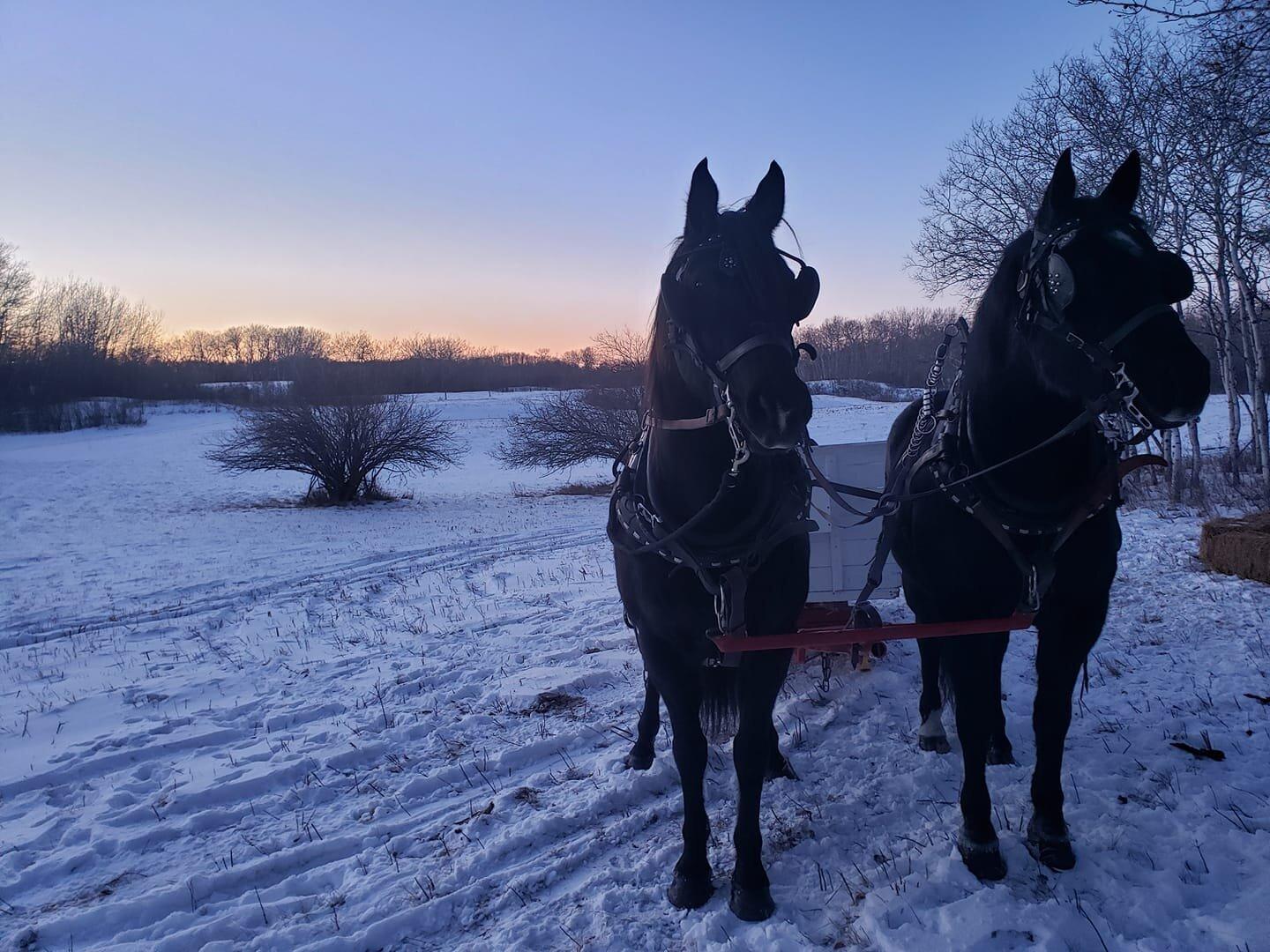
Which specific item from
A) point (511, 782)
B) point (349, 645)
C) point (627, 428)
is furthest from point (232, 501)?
point (511, 782)

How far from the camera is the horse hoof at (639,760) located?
371 centimetres

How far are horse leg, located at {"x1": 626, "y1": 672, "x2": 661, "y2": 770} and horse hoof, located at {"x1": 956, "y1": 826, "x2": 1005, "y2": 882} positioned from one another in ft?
5.54

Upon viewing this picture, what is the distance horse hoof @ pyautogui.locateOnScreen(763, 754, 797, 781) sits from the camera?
11.5 feet

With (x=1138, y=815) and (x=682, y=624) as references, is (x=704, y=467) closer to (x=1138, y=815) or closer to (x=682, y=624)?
(x=682, y=624)

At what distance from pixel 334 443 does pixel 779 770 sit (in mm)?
20539

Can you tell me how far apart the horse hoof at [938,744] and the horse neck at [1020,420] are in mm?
1823

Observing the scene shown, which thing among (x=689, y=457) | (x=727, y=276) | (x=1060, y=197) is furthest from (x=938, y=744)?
(x=727, y=276)

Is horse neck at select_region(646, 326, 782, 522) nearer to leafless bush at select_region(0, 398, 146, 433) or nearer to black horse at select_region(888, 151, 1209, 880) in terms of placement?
black horse at select_region(888, 151, 1209, 880)

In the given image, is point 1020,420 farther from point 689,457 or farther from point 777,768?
point 777,768

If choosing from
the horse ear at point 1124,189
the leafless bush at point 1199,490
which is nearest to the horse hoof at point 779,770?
→ the horse ear at point 1124,189

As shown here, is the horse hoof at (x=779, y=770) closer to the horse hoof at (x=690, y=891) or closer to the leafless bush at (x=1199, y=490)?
the horse hoof at (x=690, y=891)

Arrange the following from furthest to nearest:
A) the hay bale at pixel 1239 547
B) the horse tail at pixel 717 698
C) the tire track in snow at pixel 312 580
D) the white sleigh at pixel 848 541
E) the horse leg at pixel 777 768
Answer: the tire track in snow at pixel 312 580 → the hay bale at pixel 1239 547 → the white sleigh at pixel 848 541 → the horse leg at pixel 777 768 → the horse tail at pixel 717 698

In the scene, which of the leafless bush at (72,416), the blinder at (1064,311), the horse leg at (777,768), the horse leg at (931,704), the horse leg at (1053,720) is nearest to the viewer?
the blinder at (1064,311)

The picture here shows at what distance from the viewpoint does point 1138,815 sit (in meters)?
2.76
